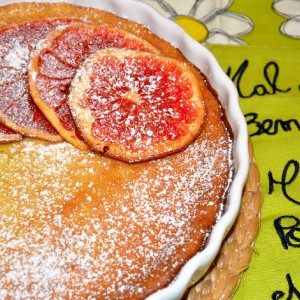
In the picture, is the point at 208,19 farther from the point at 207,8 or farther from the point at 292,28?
the point at 292,28

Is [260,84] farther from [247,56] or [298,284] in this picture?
[298,284]

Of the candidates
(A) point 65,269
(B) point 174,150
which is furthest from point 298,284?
(A) point 65,269

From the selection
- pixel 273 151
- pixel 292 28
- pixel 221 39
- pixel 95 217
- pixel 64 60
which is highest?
pixel 292 28

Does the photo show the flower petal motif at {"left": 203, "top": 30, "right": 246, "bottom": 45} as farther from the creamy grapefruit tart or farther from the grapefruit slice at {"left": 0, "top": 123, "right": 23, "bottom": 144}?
the grapefruit slice at {"left": 0, "top": 123, "right": 23, "bottom": 144}

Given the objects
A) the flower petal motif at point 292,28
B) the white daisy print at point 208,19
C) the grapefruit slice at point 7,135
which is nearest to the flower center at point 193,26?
the white daisy print at point 208,19

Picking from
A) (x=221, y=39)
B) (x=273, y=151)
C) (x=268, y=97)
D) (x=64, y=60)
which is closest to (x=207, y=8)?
(x=221, y=39)
